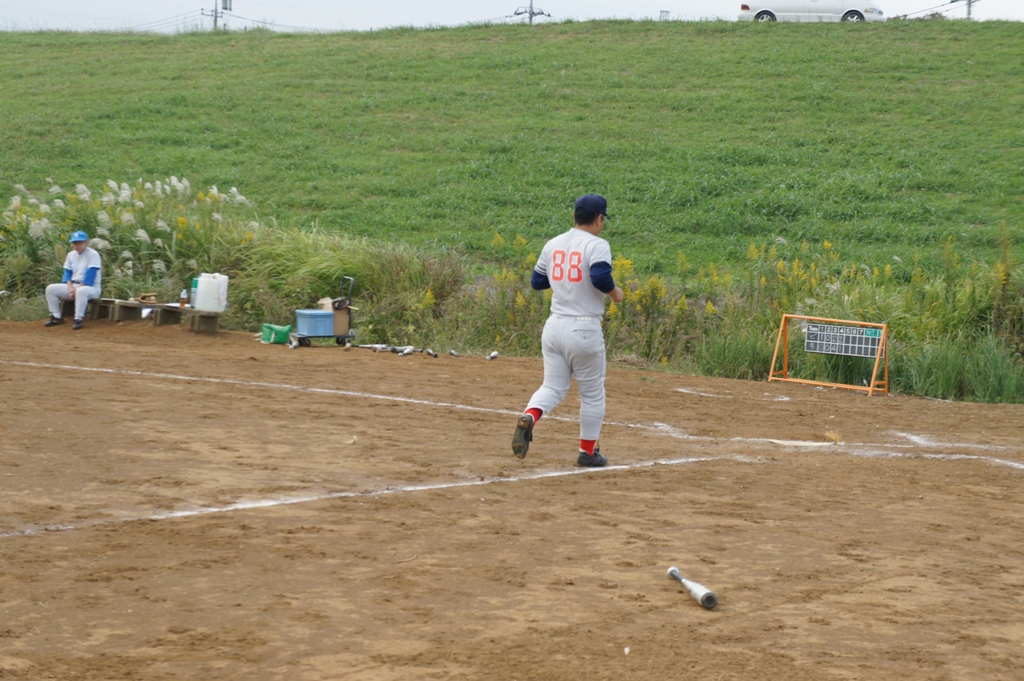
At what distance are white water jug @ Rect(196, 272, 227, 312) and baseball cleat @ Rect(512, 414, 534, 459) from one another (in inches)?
353

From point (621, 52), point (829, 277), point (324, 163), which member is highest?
point (621, 52)

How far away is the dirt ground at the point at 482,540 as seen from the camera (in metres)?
4.78

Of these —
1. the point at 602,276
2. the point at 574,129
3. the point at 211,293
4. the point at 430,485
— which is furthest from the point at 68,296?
the point at 574,129

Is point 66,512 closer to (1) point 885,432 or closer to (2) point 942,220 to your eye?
(1) point 885,432

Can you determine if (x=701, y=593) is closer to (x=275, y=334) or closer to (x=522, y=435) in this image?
(x=522, y=435)

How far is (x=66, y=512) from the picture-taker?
6.69 m

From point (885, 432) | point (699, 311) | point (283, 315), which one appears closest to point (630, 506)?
point (885, 432)

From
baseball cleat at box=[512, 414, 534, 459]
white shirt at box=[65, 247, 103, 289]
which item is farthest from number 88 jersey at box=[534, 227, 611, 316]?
white shirt at box=[65, 247, 103, 289]

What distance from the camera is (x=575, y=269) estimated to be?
26.7 feet

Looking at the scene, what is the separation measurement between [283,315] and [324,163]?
47.1 feet

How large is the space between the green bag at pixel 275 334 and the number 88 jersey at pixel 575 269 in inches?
318

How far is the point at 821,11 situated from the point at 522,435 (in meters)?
39.0

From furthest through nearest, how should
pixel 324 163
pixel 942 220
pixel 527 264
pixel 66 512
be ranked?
pixel 324 163, pixel 942 220, pixel 527 264, pixel 66 512

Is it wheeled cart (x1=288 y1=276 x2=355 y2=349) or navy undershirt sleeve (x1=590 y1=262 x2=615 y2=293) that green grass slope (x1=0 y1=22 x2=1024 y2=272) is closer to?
wheeled cart (x1=288 y1=276 x2=355 y2=349)
